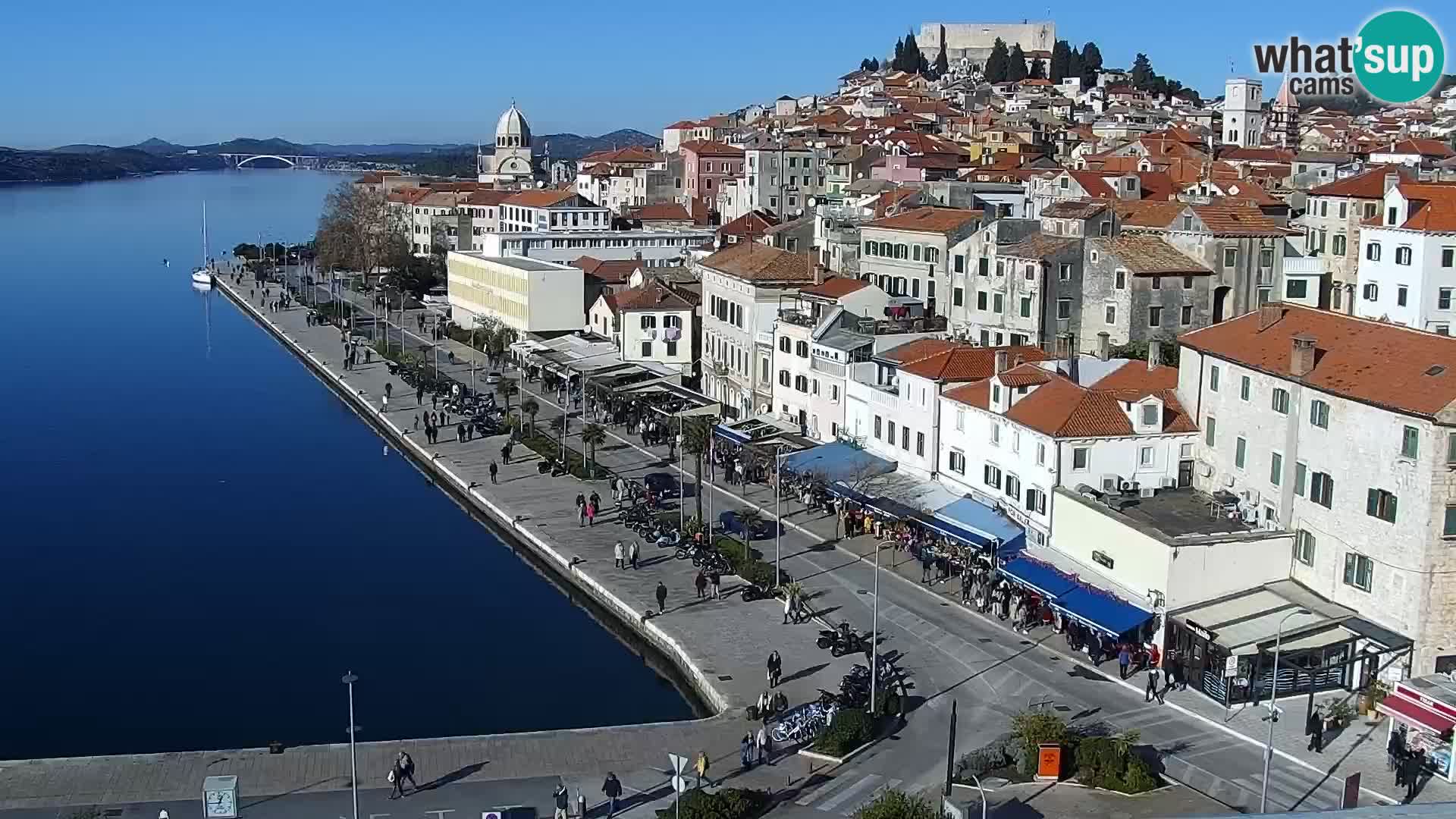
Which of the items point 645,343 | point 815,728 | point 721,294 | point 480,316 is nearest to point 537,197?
point 480,316

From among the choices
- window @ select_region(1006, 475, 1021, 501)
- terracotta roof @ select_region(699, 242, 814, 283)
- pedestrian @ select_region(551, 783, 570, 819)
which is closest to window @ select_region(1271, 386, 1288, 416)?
window @ select_region(1006, 475, 1021, 501)

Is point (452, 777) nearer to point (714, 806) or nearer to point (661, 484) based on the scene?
point (714, 806)

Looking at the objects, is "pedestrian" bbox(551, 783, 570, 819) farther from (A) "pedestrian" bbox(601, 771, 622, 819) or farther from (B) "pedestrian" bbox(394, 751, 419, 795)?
(B) "pedestrian" bbox(394, 751, 419, 795)

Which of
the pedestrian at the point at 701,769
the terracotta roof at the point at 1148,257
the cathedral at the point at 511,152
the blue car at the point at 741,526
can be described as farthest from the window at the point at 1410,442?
the cathedral at the point at 511,152

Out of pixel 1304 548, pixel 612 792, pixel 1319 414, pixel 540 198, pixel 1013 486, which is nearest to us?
pixel 612 792

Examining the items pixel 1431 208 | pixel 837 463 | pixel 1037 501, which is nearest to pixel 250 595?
pixel 837 463

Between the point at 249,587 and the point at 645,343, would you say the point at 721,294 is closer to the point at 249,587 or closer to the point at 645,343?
the point at 645,343

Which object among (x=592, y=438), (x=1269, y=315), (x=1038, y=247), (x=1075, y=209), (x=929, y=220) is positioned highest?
(x=1075, y=209)
